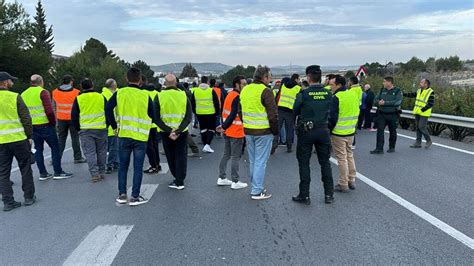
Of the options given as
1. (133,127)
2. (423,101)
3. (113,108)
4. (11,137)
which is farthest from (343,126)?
(11,137)

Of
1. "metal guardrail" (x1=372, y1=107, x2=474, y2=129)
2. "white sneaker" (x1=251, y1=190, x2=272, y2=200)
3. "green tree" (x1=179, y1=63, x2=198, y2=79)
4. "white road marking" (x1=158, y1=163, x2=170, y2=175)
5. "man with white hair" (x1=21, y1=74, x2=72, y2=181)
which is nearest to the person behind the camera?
"white sneaker" (x1=251, y1=190, x2=272, y2=200)

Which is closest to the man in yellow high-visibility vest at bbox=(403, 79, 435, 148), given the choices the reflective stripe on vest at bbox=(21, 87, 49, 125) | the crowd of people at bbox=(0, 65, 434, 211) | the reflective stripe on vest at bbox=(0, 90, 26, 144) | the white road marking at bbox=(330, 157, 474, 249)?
the white road marking at bbox=(330, 157, 474, 249)

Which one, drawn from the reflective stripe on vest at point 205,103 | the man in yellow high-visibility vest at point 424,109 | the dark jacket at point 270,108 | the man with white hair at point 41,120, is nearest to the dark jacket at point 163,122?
the dark jacket at point 270,108

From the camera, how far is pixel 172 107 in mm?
6367

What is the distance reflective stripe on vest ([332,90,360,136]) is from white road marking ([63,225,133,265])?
3.71 meters

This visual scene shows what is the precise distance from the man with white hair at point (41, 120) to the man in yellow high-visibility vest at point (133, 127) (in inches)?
80.9

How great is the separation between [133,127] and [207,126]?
4723 millimetres

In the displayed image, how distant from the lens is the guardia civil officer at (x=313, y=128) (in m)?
5.61

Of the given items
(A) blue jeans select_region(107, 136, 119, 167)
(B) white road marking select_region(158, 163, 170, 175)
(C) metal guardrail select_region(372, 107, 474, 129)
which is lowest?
(B) white road marking select_region(158, 163, 170, 175)

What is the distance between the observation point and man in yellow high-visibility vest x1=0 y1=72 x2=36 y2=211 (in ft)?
18.7

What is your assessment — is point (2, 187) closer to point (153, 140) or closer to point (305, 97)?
point (153, 140)

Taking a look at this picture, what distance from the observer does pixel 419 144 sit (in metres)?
10.1

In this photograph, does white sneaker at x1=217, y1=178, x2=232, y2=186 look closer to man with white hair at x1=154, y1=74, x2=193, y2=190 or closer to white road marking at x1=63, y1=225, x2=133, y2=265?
man with white hair at x1=154, y1=74, x2=193, y2=190

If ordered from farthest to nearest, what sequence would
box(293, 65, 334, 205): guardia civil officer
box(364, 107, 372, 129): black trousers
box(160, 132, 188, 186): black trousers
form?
box(364, 107, 372, 129): black trousers
box(160, 132, 188, 186): black trousers
box(293, 65, 334, 205): guardia civil officer
